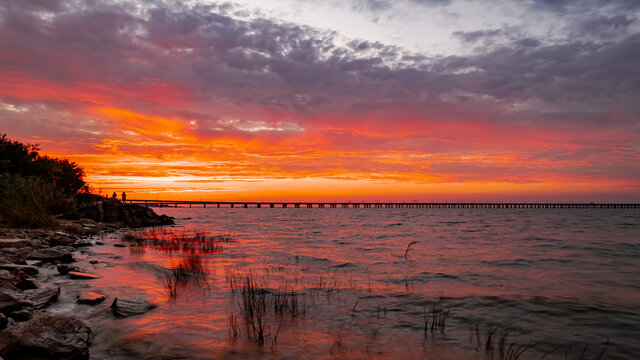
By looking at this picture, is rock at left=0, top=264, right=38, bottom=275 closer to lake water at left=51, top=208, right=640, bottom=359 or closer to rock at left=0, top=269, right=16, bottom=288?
lake water at left=51, top=208, right=640, bottom=359

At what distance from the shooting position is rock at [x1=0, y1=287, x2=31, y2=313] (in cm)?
600

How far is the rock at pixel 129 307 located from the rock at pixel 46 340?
1.94m

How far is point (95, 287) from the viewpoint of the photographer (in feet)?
30.6

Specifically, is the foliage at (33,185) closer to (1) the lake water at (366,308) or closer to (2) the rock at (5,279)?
(1) the lake water at (366,308)

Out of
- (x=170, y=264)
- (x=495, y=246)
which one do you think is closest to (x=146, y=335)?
(x=170, y=264)

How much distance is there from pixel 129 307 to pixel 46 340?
2881mm

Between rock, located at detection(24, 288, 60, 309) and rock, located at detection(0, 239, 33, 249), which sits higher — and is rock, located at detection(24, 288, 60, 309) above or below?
below

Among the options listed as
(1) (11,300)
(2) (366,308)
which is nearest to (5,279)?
(1) (11,300)

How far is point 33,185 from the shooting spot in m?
23.2

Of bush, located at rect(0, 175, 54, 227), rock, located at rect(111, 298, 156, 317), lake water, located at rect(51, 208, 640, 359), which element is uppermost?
bush, located at rect(0, 175, 54, 227)

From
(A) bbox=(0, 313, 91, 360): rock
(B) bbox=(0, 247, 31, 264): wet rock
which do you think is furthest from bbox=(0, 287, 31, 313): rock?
(B) bbox=(0, 247, 31, 264): wet rock

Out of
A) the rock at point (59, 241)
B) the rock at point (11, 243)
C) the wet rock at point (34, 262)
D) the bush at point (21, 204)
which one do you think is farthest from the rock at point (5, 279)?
the bush at point (21, 204)

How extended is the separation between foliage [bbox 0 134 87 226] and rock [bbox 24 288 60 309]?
14613 millimetres

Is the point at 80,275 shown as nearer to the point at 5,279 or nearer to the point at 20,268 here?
the point at 20,268
